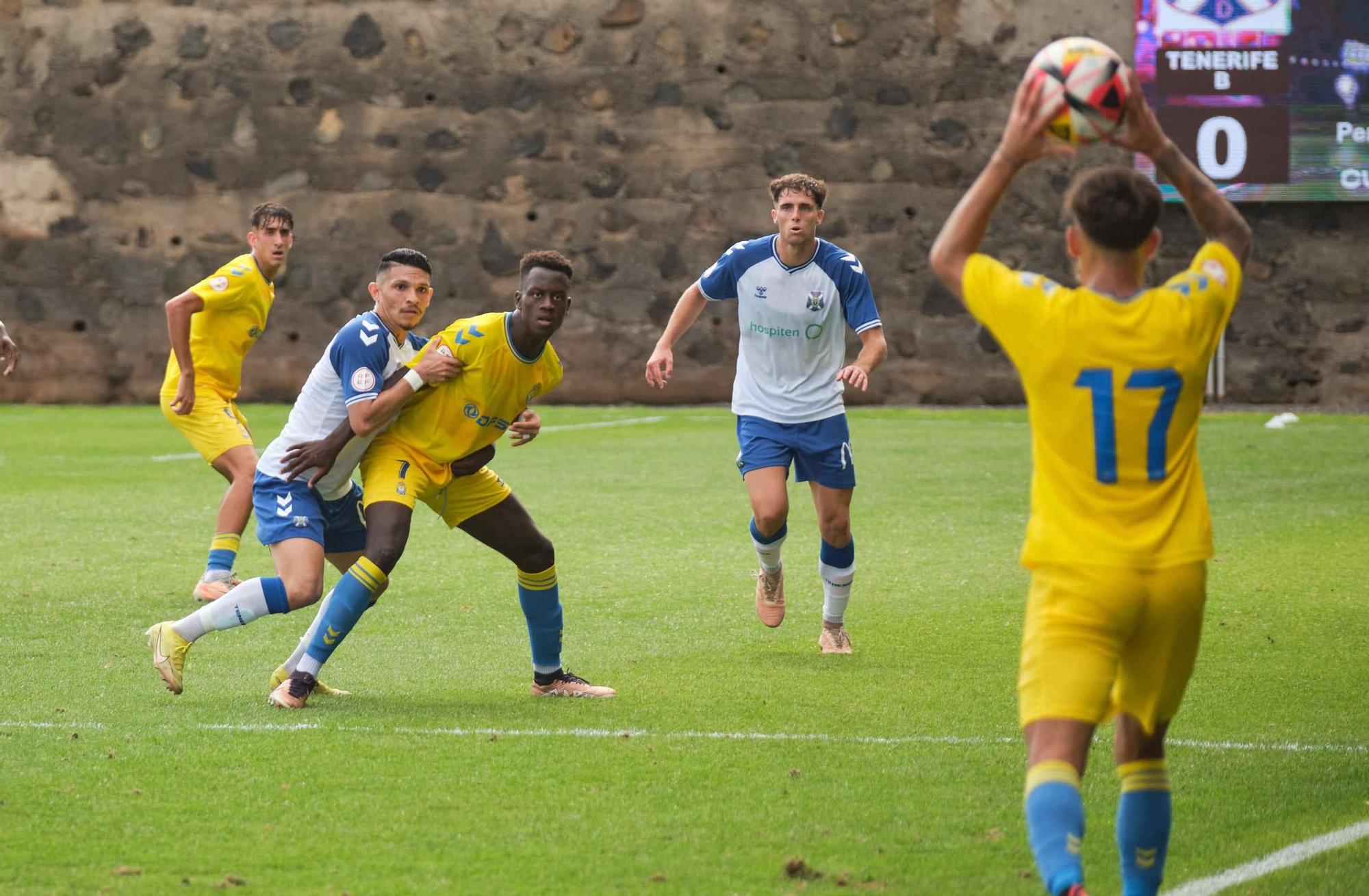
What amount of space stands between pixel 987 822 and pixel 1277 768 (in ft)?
3.64

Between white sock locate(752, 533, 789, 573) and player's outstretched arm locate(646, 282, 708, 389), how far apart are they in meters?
0.83

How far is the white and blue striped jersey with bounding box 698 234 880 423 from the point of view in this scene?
7.62 metres

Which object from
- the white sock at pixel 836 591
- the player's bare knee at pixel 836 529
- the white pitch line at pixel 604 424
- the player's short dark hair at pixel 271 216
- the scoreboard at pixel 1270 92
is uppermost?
the scoreboard at pixel 1270 92

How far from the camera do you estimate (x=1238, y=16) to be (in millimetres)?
18578

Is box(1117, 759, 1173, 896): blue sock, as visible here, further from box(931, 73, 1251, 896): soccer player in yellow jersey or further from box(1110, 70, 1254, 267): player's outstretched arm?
box(1110, 70, 1254, 267): player's outstretched arm

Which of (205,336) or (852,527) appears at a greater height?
(205,336)

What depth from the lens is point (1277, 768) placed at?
5125 millimetres

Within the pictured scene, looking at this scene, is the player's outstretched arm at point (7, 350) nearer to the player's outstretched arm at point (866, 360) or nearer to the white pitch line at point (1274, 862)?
the player's outstretched arm at point (866, 360)

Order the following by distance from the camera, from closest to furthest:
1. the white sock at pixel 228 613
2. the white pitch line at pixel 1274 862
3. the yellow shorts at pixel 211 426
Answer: the white pitch line at pixel 1274 862 → the white sock at pixel 228 613 → the yellow shorts at pixel 211 426

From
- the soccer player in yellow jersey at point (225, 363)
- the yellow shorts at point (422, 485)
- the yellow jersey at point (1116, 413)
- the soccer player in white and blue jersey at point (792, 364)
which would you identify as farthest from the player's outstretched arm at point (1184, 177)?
the soccer player in yellow jersey at point (225, 363)

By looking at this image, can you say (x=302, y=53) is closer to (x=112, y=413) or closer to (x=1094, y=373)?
(x=112, y=413)

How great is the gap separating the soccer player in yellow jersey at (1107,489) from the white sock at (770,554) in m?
3.96

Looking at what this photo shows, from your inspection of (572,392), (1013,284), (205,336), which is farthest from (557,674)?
(572,392)

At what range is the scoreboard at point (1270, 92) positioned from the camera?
60.8 feet
